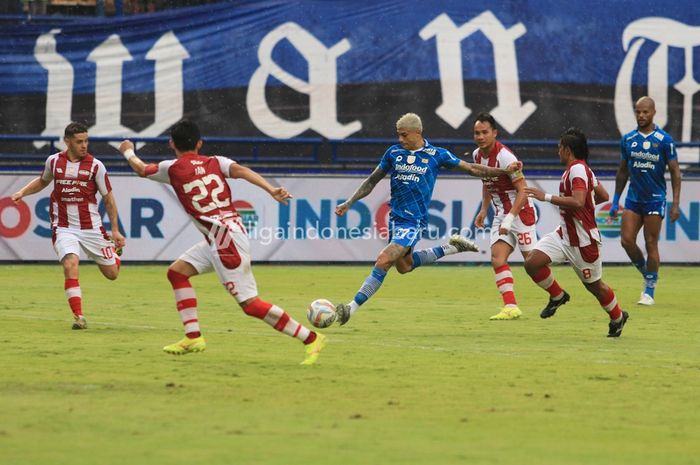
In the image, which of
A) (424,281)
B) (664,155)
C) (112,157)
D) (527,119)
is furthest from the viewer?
(527,119)

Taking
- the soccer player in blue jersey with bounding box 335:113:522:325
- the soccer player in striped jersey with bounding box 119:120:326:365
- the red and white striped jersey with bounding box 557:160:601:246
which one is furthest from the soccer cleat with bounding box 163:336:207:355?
the red and white striped jersey with bounding box 557:160:601:246

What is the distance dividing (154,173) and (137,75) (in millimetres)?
15210

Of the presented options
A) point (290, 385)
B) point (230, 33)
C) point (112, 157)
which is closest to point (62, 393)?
point (290, 385)

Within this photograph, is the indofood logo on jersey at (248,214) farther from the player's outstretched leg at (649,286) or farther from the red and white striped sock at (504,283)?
the red and white striped sock at (504,283)

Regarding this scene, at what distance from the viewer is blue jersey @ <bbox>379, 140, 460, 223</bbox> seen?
45.3 ft

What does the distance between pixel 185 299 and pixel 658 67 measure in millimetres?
18134

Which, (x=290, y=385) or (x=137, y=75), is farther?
(x=137, y=75)

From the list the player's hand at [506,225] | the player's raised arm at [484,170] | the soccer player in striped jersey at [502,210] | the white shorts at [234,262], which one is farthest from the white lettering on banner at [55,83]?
→ the white shorts at [234,262]

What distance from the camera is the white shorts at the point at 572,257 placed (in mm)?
13344

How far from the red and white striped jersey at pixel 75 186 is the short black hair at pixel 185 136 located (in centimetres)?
340

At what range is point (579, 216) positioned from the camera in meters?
13.5

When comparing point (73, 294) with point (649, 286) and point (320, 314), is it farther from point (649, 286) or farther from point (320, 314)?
point (649, 286)

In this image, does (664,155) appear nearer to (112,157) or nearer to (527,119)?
(527,119)

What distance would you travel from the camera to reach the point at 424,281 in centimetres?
2112
